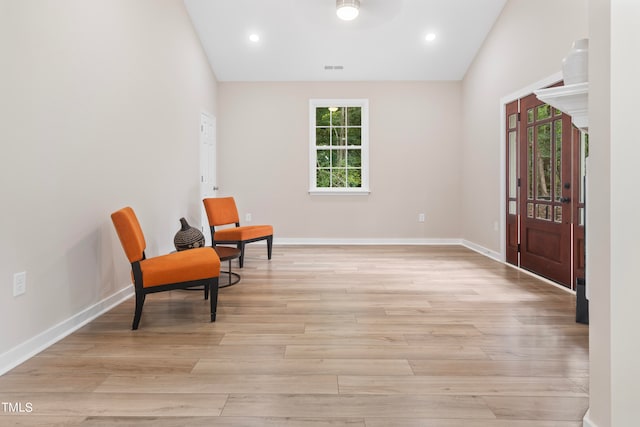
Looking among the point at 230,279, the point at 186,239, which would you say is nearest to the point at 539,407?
the point at 230,279

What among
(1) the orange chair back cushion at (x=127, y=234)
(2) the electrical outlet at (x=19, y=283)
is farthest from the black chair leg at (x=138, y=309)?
(2) the electrical outlet at (x=19, y=283)

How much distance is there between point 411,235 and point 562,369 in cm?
460

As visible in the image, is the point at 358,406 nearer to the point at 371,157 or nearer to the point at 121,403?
the point at 121,403

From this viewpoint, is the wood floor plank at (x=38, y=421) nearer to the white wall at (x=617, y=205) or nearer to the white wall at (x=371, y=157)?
the white wall at (x=617, y=205)

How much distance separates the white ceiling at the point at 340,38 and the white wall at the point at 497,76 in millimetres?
393

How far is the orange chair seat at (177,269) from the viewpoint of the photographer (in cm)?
262

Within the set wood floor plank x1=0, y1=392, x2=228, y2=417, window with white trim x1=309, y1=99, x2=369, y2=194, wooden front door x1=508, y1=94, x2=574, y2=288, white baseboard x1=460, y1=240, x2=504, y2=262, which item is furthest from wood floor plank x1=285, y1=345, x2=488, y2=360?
window with white trim x1=309, y1=99, x2=369, y2=194

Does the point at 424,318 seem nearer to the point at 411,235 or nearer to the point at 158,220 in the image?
the point at 158,220

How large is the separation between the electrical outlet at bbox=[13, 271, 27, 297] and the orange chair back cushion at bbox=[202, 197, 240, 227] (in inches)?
104

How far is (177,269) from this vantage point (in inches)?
105

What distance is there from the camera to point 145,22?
3789 mm

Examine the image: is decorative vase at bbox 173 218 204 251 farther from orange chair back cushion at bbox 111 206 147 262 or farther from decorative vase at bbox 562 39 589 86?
decorative vase at bbox 562 39 589 86

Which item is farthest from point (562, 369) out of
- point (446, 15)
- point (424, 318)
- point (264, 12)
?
point (264, 12)

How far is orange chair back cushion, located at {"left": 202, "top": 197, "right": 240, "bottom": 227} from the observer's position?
15.9 feet
